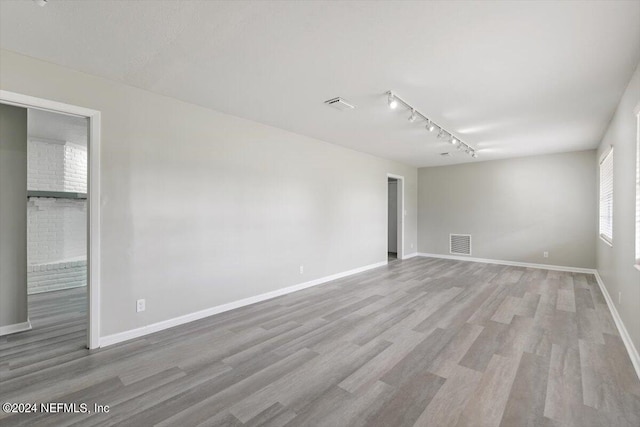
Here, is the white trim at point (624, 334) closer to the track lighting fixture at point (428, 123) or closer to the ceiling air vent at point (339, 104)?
the track lighting fixture at point (428, 123)

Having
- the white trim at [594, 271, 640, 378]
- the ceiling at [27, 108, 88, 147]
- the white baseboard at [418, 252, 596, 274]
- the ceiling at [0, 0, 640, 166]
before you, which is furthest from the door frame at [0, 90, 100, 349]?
the white baseboard at [418, 252, 596, 274]

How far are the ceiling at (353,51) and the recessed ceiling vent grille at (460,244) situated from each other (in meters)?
3.98

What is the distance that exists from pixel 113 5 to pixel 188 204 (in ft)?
6.29

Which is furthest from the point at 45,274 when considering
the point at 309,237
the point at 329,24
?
the point at 329,24

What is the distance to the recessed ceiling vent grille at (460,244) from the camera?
7.14 m

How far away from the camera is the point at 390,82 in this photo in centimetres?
276

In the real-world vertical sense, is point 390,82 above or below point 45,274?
above

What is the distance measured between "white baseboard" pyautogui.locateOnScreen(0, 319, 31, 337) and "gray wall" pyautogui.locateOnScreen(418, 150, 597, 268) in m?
7.81

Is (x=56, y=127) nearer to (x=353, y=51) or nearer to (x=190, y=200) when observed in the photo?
(x=190, y=200)

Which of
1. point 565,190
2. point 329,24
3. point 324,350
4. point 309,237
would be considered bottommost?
point 324,350

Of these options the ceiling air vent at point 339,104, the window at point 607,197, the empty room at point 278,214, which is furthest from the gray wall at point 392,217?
the ceiling air vent at point 339,104

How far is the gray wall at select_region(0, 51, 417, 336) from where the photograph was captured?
105 inches

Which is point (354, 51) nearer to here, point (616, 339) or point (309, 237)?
point (309, 237)

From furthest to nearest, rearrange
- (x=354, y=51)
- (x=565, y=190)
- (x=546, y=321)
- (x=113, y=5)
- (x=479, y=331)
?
(x=565, y=190) → (x=546, y=321) → (x=479, y=331) → (x=354, y=51) → (x=113, y=5)
